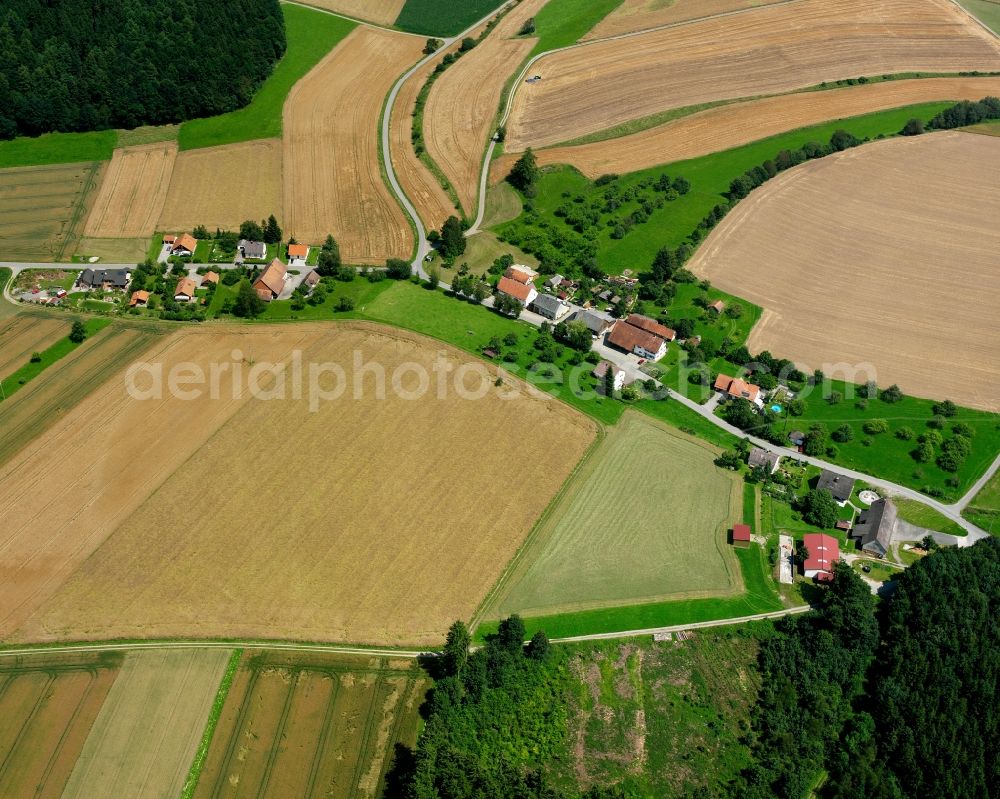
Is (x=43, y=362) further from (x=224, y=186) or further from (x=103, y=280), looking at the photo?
(x=224, y=186)

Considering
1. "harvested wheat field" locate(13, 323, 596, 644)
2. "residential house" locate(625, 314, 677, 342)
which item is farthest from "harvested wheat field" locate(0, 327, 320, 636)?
"residential house" locate(625, 314, 677, 342)

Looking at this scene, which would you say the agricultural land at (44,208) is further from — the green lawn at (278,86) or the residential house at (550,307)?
the residential house at (550,307)

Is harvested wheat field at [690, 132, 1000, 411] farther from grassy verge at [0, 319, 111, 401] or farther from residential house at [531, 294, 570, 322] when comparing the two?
grassy verge at [0, 319, 111, 401]

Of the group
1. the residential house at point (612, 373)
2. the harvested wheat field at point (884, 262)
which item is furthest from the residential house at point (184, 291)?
the harvested wheat field at point (884, 262)

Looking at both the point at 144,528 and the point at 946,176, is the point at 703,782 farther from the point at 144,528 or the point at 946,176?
the point at 946,176

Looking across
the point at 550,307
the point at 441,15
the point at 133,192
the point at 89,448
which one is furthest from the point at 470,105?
the point at 89,448
